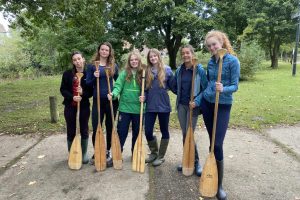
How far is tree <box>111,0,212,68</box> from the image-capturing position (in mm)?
21844

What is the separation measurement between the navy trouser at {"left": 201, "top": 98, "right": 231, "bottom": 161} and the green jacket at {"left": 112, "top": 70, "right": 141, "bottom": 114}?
41.4 inches

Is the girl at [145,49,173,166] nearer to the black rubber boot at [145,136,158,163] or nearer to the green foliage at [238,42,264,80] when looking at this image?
the black rubber boot at [145,136,158,163]

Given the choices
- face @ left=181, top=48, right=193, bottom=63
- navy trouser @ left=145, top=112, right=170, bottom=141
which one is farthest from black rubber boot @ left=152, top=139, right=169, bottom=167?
face @ left=181, top=48, right=193, bottom=63

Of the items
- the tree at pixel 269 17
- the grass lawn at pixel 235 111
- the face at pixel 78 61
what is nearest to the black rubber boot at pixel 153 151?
the face at pixel 78 61

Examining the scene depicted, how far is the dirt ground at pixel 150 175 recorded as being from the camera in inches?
158

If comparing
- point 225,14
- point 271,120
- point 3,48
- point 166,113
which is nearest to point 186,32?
point 225,14

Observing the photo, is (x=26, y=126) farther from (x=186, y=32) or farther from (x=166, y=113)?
(x=186, y=32)

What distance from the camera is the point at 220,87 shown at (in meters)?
3.54

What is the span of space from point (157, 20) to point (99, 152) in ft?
63.4

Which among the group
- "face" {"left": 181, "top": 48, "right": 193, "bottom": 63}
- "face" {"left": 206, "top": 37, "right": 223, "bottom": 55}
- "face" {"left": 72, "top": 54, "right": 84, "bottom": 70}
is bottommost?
"face" {"left": 72, "top": 54, "right": 84, "bottom": 70}

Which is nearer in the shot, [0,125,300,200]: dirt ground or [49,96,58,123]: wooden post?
[0,125,300,200]: dirt ground

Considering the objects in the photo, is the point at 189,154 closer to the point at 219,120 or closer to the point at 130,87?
the point at 219,120

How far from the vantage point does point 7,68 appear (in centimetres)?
2808

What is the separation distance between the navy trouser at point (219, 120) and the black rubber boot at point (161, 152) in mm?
1011
